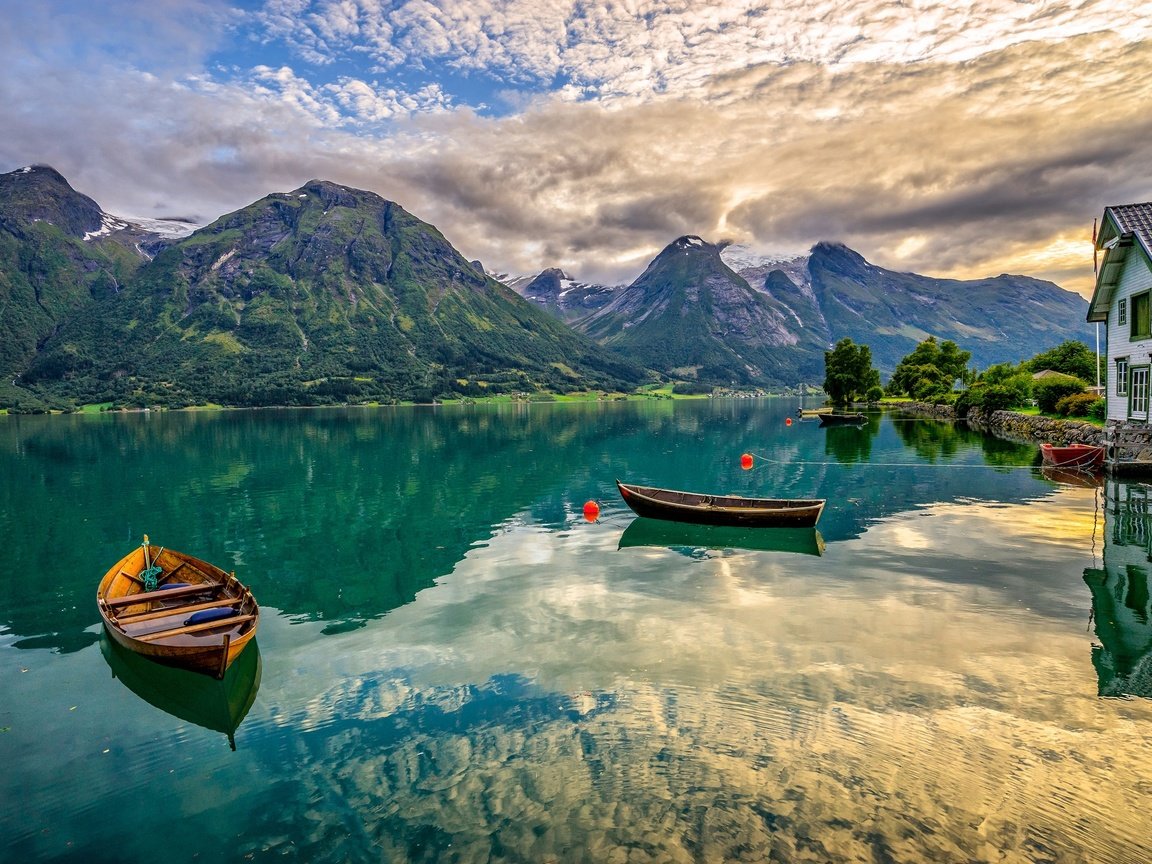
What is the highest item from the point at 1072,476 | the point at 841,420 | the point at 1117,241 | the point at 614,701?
the point at 1117,241

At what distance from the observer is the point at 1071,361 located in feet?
276

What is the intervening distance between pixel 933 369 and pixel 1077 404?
7767 cm

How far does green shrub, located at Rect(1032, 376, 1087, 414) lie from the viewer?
66.7 m

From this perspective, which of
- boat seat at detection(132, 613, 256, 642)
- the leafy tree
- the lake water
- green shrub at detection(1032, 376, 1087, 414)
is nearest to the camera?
the lake water

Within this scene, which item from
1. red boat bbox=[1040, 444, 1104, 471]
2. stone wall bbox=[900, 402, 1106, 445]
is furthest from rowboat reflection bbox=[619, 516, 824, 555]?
stone wall bbox=[900, 402, 1106, 445]

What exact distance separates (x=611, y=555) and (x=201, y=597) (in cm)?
1645

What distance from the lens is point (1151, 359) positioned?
133 ft

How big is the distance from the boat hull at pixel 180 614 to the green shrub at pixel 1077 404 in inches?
2740

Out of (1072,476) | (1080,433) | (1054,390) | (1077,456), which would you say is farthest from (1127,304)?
(1054,390)

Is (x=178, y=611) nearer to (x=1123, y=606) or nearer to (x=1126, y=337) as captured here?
(x=1123, y=606)

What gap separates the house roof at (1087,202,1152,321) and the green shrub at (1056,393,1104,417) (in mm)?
13488

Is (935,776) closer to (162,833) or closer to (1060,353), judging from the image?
(162,833)

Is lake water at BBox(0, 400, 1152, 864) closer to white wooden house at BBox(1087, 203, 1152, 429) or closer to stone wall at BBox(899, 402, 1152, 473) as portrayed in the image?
stone wall at BBox(899, 402, 1152, 473)

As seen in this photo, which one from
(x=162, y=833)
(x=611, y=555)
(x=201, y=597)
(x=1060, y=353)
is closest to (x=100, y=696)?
(x=201, y=597)
